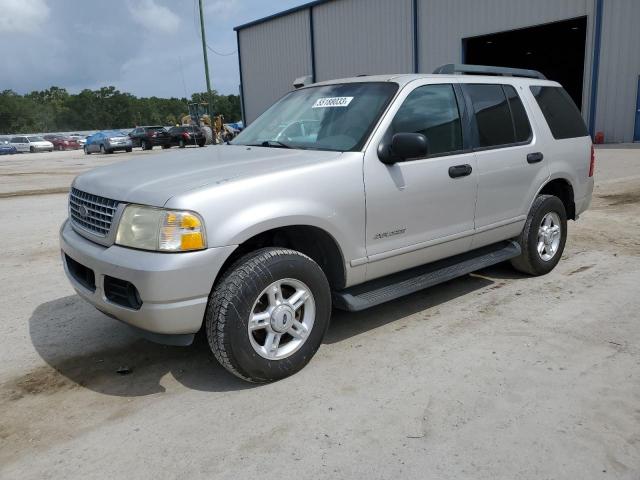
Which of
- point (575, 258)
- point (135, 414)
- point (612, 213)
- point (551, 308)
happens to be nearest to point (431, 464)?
point (135, 414)

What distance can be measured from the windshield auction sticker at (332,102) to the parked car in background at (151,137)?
108 feet

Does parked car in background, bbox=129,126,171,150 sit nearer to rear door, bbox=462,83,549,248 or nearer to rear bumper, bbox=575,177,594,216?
rear bumper, bbox=575,177,594,216

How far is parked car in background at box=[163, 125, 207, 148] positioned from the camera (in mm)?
34875

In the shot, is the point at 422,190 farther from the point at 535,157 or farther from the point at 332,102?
the point at 535,157

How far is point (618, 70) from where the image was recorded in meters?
20.5

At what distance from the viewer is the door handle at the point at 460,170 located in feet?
13.5

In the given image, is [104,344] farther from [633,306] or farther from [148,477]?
[633,306]

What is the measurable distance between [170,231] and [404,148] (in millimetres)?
1567

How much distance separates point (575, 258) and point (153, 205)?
4.56 metres

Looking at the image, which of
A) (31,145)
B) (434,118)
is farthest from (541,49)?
(31,145)

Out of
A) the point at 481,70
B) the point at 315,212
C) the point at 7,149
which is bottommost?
the point at 7,149

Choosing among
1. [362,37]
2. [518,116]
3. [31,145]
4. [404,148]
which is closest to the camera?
[404,148]

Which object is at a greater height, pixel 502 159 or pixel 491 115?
pixel 491 115

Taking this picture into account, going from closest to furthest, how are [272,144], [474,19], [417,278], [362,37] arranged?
[417,278], [272,144], [474,19], [362,37]
